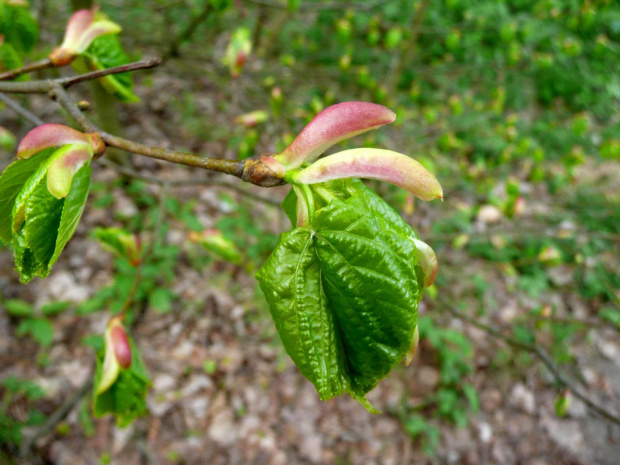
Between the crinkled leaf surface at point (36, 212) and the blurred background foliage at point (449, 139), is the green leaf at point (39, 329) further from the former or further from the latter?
A: the crinkled leaf surface at point (36, 212)

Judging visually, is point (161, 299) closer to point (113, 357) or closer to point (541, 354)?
point (113, 357)

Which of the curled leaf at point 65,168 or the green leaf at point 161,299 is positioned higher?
the curled leaf at point 65,168

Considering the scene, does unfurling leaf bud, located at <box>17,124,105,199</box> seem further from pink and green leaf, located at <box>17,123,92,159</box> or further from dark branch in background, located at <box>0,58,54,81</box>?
dark branch in background, located at <box>0,58,54,81</box>

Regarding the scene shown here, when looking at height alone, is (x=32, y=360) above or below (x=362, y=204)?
below

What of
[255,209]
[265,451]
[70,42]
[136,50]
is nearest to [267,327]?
[265,451]

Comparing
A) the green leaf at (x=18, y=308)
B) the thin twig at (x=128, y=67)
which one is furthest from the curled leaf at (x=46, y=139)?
the green leaf at (x=18, y=308)

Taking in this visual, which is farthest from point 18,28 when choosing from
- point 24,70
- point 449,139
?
point 449,139

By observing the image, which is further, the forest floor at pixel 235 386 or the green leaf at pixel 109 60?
the forest floor at pixel 235 386

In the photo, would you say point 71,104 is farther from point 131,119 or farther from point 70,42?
point 131,119
